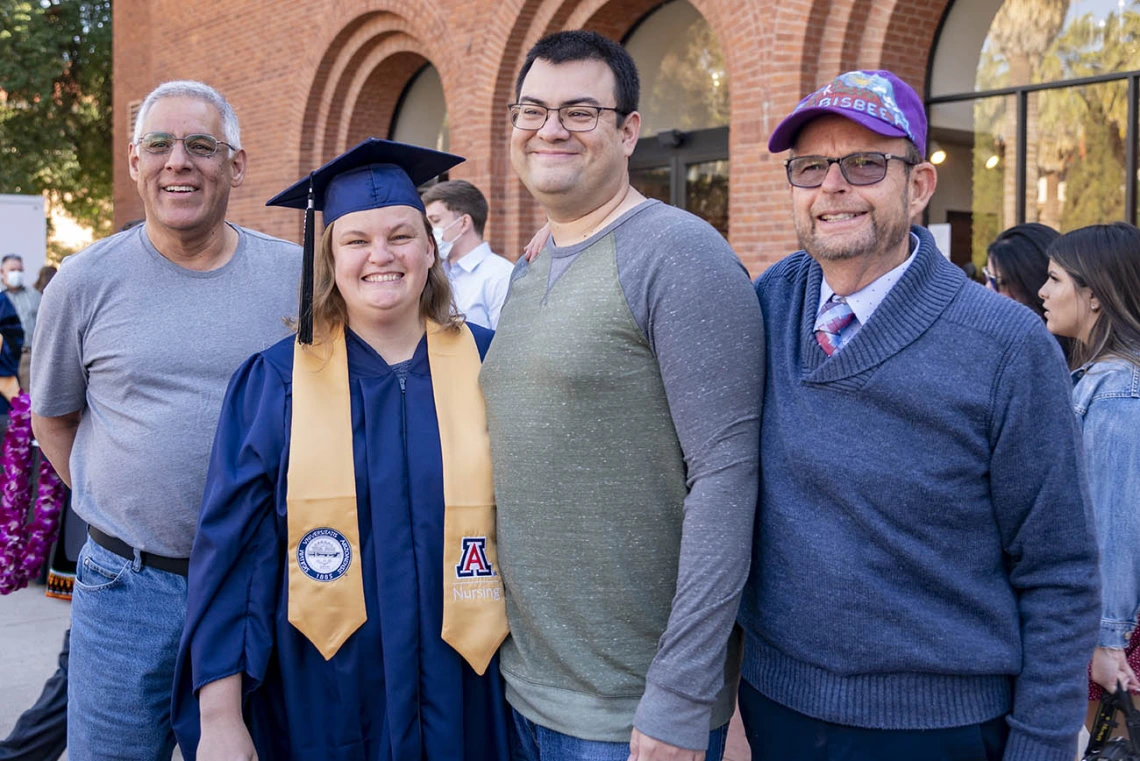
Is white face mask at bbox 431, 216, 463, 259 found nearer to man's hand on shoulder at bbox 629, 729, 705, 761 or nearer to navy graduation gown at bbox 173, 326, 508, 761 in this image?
navy graduation gown at bbox 173, 326, 508, 761

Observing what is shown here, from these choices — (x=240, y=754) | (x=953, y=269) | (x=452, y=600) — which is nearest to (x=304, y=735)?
(x=240, y=754)

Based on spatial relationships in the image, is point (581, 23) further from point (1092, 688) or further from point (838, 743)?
point (838, 743)

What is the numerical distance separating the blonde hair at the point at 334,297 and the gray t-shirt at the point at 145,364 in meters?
0.37

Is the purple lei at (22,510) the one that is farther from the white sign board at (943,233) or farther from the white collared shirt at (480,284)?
the white sign board at (943,233)

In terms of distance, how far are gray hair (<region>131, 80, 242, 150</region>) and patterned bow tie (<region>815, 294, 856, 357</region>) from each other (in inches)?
66.7

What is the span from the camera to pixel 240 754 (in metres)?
2.29

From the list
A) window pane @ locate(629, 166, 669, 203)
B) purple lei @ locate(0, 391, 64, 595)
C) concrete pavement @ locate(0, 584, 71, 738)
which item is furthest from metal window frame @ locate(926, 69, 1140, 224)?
concrete pavement @ locate(0, 584, 71, 738)

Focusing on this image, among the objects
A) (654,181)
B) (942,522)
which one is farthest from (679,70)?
(942,522)

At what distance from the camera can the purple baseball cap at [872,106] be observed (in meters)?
1.95

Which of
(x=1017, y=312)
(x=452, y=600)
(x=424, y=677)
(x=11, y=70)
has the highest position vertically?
(x=11, y=70)

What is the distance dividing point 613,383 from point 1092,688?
7.53ft

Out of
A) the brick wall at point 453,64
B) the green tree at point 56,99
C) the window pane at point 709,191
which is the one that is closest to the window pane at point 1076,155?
the brick wall at point 453,64

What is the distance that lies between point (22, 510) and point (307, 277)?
2119 mm

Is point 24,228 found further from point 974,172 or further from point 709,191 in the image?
point 974,172
